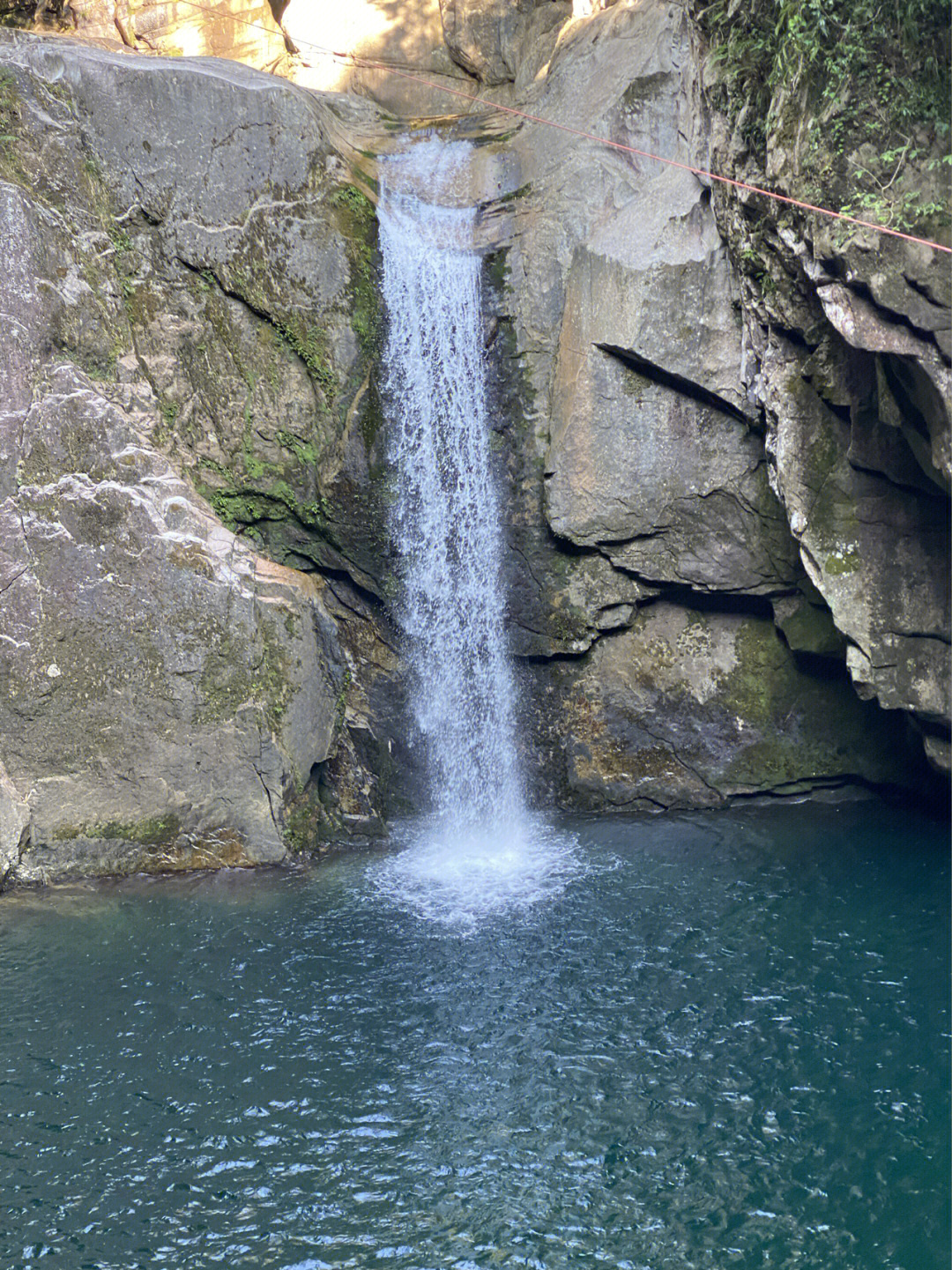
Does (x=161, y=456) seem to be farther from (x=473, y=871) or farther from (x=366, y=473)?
(x=473, y=871)

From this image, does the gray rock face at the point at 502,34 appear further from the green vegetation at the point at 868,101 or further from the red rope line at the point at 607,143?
the green vegetation at the point at 868,101

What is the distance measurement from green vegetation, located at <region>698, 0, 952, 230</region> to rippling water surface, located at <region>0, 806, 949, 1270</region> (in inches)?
221

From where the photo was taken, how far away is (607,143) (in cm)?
1049

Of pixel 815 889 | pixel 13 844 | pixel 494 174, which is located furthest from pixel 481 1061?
pixel 494 174

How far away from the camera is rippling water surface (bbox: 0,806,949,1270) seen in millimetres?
4793

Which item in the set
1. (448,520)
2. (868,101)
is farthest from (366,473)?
(868,101)

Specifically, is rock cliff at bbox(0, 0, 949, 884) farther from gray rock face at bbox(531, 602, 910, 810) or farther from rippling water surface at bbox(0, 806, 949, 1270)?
rippling water surface at bbox(0, 806, 949, 1270)

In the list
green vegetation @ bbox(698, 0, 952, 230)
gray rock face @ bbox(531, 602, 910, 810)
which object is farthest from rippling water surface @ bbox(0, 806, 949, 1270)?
green vegetation @ bbox(698, 0, 952, 230)

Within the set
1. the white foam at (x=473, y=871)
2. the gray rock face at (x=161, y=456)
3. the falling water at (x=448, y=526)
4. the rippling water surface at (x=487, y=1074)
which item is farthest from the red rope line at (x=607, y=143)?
the white foam at (x=473, y=871)

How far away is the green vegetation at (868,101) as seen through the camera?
6852 millimetres

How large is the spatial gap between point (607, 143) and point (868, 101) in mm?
3902

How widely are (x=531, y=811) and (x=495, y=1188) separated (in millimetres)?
6192

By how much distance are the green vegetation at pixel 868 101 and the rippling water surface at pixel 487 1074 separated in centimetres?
561

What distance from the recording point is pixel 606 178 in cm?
1059
